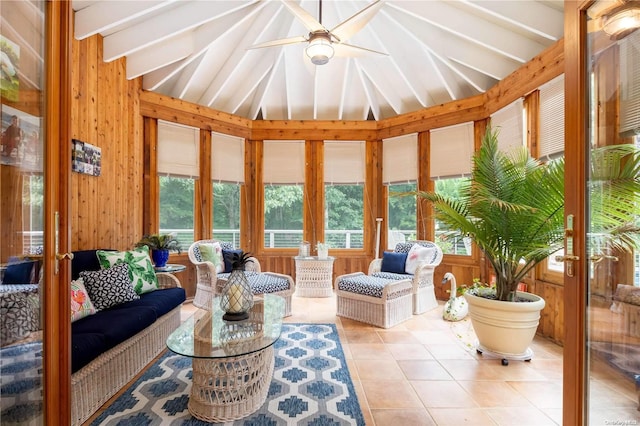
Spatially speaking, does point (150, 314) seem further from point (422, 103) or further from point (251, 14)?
point (422, 103)

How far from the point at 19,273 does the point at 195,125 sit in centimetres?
397

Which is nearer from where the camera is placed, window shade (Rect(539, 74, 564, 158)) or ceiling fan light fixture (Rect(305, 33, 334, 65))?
ceiling fan light fixture (Rect(305, 33, 334, 65))

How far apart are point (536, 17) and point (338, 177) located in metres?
3.30

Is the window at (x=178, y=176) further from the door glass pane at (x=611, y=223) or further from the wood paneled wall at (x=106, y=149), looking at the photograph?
the door glass pane at (x=611, y=223)

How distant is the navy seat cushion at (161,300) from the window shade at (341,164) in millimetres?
3189

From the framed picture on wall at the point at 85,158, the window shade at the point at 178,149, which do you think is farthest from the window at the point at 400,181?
the framed picture on wall at the point at 85,158

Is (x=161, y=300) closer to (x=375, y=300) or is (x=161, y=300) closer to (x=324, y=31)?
(x=375, y=300)

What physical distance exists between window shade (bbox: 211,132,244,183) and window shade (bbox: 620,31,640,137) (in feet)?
15.5

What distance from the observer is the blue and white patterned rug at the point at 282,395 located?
6.18ft

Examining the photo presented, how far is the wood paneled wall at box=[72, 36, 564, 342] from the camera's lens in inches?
127

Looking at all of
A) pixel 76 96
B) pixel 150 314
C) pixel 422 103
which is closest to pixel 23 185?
pixel 150 314

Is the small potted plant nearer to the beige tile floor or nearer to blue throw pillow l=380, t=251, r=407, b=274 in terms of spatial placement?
the beige tile floor

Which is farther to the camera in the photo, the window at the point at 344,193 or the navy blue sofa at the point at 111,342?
the window at the point at 344,193

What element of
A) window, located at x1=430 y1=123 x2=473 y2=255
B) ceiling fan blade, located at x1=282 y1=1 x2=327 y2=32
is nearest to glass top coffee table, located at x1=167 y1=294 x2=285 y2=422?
ceiling fan blade, located at x1=282 y1=1 x2=327 y2=32
